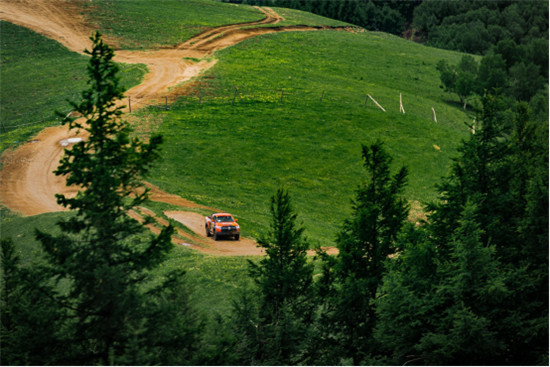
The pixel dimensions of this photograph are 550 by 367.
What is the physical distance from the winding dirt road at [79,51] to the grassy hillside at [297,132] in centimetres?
352

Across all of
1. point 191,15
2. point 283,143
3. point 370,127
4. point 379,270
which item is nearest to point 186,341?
point 379,270

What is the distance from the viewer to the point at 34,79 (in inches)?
2985

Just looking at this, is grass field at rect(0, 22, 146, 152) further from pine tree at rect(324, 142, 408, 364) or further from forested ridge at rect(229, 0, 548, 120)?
forested ridge at rect(229, 0, 548, 120)

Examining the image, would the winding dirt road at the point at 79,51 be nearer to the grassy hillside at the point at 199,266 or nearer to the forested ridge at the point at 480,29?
the grassy hillside at the point at 199,266

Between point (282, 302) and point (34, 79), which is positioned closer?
point (282, 302)

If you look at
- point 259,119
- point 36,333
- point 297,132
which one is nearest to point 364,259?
point 36,333

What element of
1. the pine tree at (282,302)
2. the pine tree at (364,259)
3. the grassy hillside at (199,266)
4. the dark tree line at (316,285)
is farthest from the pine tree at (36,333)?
the pine tree at (364,259)

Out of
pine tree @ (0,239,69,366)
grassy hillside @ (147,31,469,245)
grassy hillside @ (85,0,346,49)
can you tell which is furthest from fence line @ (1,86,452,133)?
pine tree @ (0,239,69,366)

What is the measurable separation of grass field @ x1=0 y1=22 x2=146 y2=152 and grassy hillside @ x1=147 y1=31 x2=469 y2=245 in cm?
1410

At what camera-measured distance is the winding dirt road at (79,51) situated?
42875 mm

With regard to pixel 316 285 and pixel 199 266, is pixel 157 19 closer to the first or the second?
pixel 199 266

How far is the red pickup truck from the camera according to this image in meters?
39.3

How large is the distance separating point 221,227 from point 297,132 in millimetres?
26857

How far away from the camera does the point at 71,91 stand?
6869 centimetres
